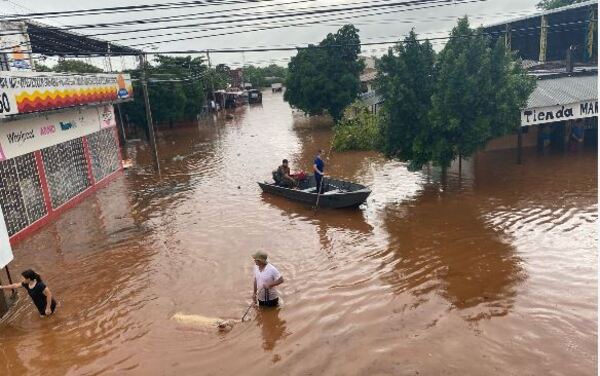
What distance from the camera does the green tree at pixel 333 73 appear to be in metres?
35.2

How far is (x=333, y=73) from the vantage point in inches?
1400

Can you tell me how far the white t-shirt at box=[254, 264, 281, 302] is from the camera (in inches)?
331

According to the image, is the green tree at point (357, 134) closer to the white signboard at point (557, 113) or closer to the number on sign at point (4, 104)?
the white signboard at point (557, 113)

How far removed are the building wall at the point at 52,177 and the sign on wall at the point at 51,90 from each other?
917 millimetres

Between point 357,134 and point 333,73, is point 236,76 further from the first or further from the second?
point 357,134

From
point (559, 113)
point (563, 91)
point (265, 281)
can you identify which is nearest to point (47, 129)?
point (265, 281)

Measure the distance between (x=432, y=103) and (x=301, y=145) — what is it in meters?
16.3

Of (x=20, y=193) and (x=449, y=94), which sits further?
(x=449, y=94)

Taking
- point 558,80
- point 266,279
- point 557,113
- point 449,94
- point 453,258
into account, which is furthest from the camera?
point 558,80

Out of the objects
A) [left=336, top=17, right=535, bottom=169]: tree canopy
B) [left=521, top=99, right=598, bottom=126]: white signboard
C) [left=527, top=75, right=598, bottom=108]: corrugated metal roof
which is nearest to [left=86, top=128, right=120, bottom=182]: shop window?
[left=336, top=17, right=535, bottom=169]: tree canopy

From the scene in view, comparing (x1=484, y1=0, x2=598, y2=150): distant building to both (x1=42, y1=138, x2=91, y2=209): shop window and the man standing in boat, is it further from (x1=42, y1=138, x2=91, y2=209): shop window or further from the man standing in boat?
(x1=42, y1=138, x2=91, y2=209): shop window

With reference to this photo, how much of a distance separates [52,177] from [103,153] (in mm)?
5441

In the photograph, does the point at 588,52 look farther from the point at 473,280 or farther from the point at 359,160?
the point at 473,280

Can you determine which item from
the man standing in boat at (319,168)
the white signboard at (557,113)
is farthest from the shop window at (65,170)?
the white signboard at (557,113)
